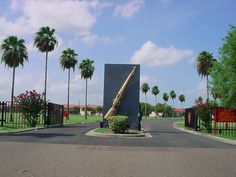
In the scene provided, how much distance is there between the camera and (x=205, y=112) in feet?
126

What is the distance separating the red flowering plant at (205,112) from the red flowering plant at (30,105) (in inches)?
579

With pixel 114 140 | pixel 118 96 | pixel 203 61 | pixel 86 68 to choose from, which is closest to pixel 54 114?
pixel 118 96

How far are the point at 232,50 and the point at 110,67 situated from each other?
1107 centimetres

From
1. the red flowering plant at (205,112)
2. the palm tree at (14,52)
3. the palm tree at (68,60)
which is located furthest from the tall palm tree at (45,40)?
the red flowering plant at (205,112)

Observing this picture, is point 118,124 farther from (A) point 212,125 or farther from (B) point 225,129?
(A) point 212,125

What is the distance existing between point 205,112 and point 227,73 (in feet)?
12.9

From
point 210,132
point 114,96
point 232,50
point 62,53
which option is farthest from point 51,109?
point 62,53

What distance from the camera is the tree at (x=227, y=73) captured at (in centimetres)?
3617

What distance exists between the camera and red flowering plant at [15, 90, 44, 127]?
40.9m

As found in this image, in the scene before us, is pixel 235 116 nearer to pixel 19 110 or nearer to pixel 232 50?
pixel 232 50

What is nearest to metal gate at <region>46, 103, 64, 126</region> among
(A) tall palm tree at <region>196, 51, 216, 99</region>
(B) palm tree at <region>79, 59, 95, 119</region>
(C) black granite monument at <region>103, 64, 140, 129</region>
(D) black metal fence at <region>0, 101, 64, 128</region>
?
(D) black metal fence at <region>0, 101, 64, 128</region>

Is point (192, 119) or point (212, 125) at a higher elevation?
point (192, 119)

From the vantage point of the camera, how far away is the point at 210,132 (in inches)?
1512

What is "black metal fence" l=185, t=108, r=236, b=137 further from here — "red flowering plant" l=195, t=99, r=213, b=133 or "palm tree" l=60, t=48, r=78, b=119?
"palm tree" l=60, t=48, r=78, b=119
